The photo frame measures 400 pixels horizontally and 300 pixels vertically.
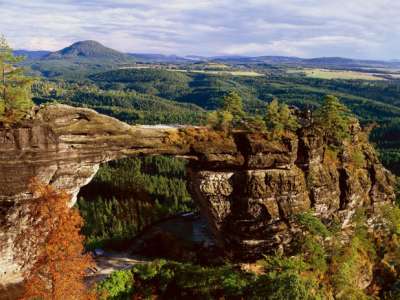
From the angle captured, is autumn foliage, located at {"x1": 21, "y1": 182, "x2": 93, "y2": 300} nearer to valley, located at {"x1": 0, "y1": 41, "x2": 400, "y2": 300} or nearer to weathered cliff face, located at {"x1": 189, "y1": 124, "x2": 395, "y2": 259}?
valley, located at {"x1": 0, "y1": 41, "x2": 400, "y2": 300}

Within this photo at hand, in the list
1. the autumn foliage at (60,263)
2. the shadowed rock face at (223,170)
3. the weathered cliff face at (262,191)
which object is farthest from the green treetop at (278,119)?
the autumn foliage at (60,263)

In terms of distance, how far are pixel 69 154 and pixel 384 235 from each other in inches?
1674

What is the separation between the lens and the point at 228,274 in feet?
138

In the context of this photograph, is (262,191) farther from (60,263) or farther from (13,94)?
(13,94)

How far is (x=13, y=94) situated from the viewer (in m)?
37.2

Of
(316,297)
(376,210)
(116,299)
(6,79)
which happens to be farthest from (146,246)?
(376,210)

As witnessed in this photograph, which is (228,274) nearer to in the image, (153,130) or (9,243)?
(153,130)

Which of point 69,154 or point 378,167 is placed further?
point 378,167

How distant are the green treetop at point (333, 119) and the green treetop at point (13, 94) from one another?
33825mm

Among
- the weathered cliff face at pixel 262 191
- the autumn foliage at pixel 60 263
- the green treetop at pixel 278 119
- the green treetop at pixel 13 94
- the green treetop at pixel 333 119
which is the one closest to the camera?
the autumn foliage at pixel 60 263

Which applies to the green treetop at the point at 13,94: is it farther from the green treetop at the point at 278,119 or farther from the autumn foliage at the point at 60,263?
the green treetop at the point at 278,119

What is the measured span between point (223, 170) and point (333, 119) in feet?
51.7

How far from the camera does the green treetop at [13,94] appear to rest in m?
36.8

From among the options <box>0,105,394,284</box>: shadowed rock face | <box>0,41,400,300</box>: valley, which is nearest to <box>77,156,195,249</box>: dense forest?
<box>0,41,400,300</box>: valley
